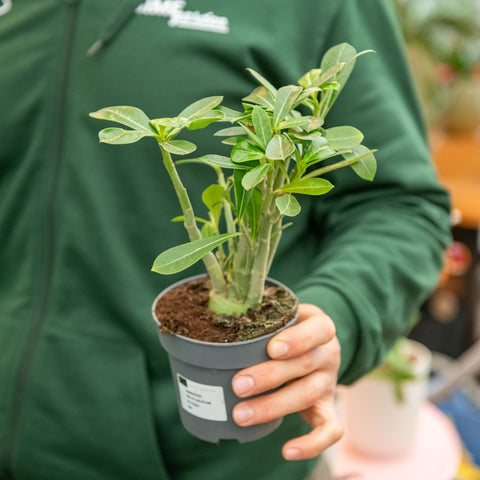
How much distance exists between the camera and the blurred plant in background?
1575mm

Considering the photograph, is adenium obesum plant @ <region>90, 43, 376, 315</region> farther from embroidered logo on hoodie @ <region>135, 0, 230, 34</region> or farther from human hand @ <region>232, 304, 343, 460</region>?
embroidered logo on hoodie @ <region>135, 0, 230, 34</region>

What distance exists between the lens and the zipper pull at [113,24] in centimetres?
67

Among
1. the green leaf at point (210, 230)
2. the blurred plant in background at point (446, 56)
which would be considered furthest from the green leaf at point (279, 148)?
the blurred plant in background at point (446, 56)

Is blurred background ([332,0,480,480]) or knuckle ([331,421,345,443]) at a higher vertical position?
knuckle ([331,421,345,443])

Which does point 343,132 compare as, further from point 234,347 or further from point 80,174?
point 80,174

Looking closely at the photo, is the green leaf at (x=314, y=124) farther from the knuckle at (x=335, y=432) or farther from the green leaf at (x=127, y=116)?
the knuckle at (x=335, y=432)

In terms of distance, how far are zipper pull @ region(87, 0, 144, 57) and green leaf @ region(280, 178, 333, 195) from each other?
1.37 feet

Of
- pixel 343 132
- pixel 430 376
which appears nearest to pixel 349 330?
pixel 343 132

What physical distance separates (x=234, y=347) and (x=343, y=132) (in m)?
0.21

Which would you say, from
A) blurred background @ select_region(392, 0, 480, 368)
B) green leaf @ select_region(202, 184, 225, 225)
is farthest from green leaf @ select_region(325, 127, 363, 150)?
blurred background @ select_region(392, 0, 480, 368)

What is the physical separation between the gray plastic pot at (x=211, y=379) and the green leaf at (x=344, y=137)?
18 cm

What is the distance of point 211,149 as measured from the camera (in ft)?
2.19

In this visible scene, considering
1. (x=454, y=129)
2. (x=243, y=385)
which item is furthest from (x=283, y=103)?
(x=454, y=129)

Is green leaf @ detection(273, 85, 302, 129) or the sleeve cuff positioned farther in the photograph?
the sleeve cuff
